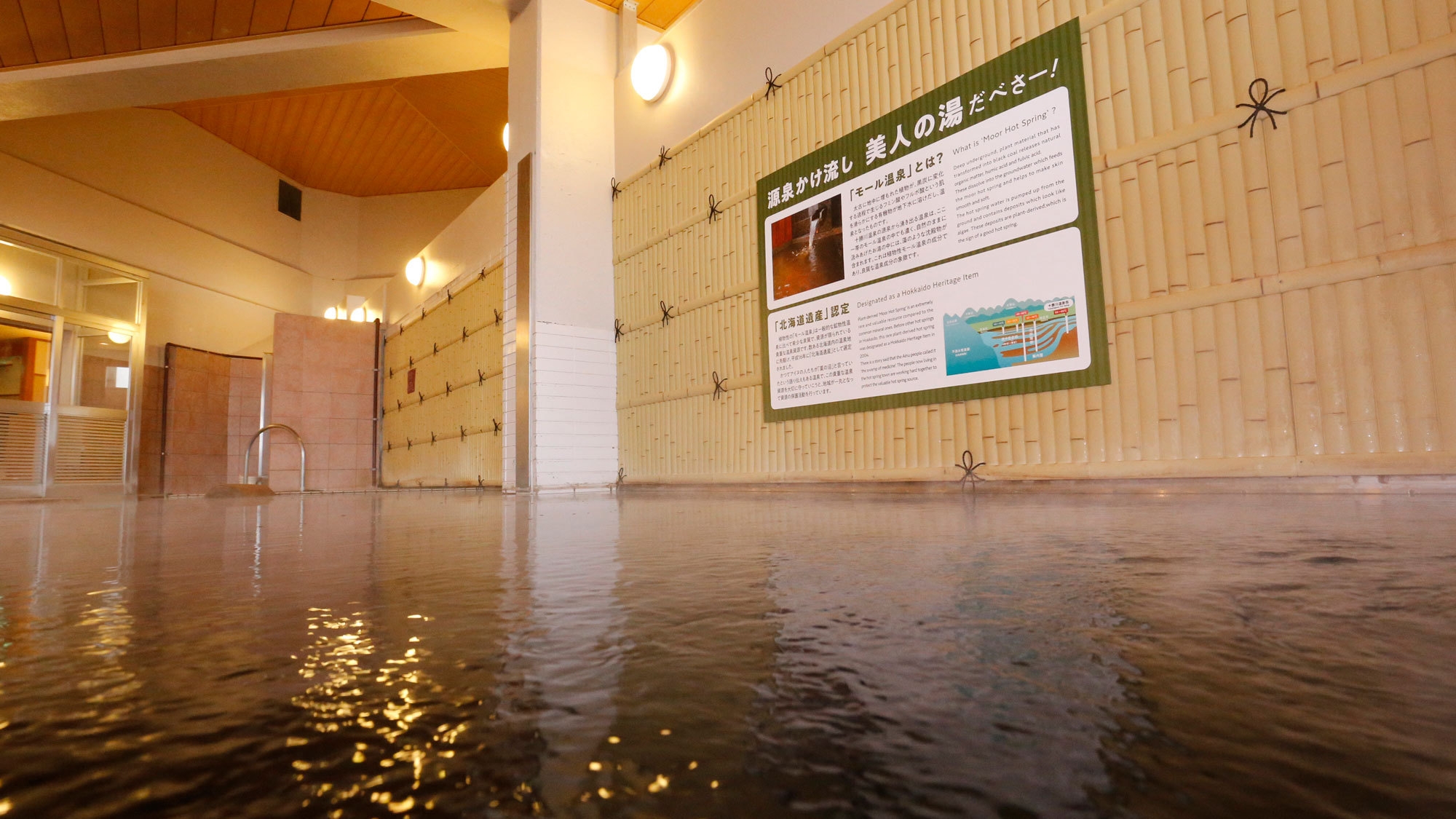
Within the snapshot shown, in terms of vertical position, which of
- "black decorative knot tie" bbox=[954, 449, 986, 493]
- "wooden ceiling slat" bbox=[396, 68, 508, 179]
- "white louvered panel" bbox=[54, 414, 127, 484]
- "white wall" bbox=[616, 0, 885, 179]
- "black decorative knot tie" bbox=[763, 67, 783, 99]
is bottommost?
"black decorative knot tie" bbox=[954, 449, 986, 493]

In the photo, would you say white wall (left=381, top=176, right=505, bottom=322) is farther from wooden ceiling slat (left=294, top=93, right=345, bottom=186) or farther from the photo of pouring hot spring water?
the photo of pouring hot spring water

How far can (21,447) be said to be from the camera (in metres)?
9.74

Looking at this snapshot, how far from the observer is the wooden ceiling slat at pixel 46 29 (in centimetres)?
801

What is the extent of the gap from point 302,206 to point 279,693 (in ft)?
59.0

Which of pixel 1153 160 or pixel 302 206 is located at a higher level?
pixel 302 206

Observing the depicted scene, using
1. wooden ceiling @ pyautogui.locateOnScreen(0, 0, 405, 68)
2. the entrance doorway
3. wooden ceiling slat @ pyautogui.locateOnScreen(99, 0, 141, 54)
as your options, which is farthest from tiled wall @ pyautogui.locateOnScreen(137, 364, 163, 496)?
wooden ceiling slat @ pyautogui.locateOnScreen(99, 0, 141, 54)

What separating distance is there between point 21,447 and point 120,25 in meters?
5.71

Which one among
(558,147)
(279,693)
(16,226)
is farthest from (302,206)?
(279,693)

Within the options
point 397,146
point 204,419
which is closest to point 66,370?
point 204,419

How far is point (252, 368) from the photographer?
13.5m

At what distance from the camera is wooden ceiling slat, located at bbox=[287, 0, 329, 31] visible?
853cm

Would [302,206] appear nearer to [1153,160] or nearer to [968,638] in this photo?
[1153,160]

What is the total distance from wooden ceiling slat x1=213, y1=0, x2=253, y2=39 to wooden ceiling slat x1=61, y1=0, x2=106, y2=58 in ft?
3.72

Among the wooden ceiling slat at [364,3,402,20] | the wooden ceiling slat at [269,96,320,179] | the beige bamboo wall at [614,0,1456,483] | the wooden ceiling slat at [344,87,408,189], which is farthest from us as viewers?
the wooden ceiling slat at [344,87,408,189]
